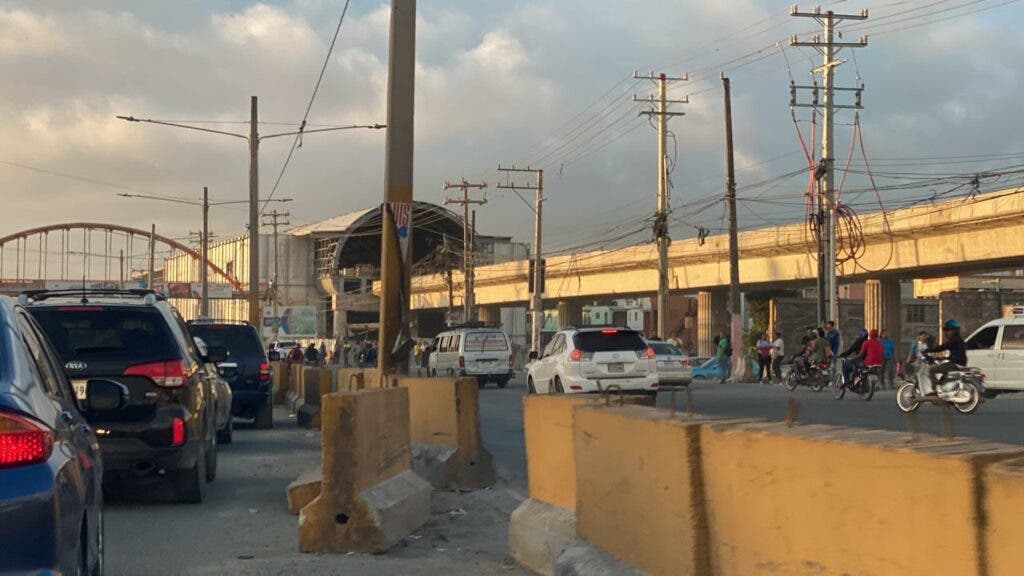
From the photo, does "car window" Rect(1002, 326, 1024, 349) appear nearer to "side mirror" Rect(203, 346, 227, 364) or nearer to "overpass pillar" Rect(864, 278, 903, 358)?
"side mirror" Rect(203, 346, 227, 364)

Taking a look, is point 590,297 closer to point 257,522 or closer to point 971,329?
point 971,329

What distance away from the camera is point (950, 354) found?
26.6 metres

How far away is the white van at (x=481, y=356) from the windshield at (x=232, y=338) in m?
22.2

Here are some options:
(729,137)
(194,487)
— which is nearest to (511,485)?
(194,487)

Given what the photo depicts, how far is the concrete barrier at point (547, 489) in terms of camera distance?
328 inches

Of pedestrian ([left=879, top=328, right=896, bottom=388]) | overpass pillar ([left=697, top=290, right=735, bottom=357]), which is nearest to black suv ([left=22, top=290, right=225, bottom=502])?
pedestrian ([left=879, top=328, right=896, bottom=388])

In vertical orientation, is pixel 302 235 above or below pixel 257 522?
above

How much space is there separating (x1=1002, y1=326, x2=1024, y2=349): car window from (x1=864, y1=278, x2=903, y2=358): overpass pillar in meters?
26.0

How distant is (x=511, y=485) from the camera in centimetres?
1390

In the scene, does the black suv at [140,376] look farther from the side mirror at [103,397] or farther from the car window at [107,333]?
the side mirror at [103,397]

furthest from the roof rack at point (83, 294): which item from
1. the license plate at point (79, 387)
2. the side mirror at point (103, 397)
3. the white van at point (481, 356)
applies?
the white van at point (481, 356)

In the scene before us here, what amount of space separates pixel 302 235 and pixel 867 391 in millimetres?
88235

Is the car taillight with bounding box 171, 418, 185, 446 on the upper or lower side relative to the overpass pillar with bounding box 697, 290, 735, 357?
lower

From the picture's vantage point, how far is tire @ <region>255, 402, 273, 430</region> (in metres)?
23.7
